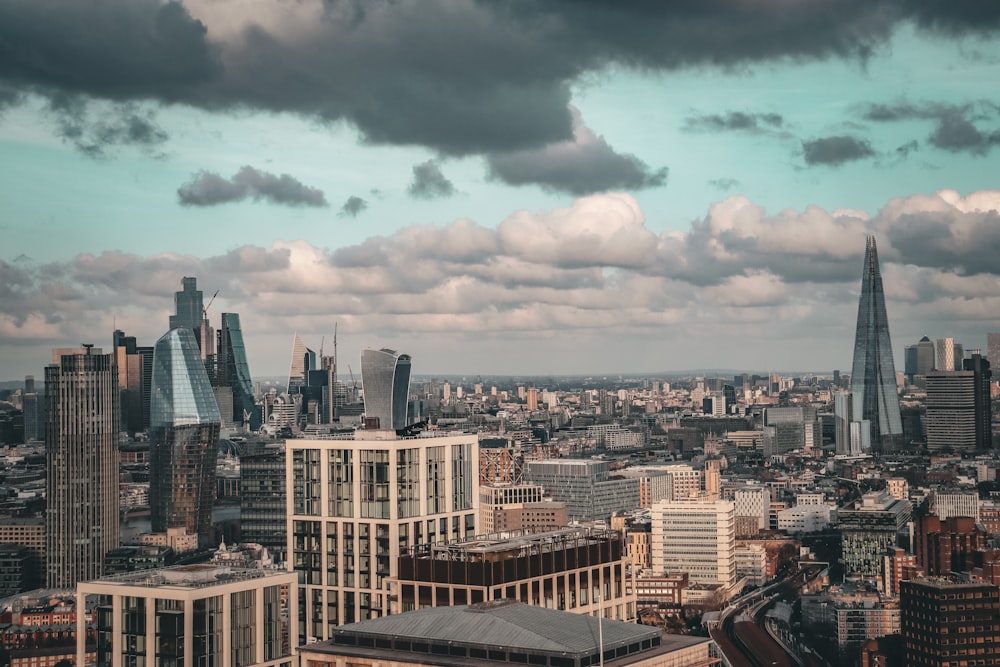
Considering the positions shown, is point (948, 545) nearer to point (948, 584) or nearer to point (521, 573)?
point (948, 584)

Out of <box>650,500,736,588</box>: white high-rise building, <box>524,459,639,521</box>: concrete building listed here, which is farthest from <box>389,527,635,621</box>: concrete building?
<box>524,459,639,521</box>: concrete building

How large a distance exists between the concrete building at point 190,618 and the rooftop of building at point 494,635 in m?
8.39

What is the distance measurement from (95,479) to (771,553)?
59027 millimetres

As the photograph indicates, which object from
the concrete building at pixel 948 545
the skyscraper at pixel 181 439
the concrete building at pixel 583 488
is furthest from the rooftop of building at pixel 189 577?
the concrete building at pixel 583 488

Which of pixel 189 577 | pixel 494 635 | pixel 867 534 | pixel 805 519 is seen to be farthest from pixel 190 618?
pixel 805 519

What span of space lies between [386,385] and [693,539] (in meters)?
68.5

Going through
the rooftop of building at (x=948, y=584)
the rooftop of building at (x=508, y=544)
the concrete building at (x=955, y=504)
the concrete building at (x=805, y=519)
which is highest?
the rooftop of building at (x=508, y=544)

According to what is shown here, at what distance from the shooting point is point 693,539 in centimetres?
11788

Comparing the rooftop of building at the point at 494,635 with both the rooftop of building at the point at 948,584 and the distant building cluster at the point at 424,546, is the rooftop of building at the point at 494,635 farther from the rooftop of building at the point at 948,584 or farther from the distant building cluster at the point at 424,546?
the rooftop of building at the point at 948,584

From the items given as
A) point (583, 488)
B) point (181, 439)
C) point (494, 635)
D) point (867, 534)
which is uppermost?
point (181, 439)

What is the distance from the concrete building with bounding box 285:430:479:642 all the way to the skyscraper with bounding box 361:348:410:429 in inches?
89.4

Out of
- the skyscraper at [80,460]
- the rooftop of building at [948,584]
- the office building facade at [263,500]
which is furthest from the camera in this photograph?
the skyscraper at [80,460]

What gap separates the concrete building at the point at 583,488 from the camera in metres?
152

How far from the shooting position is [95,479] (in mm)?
130250
